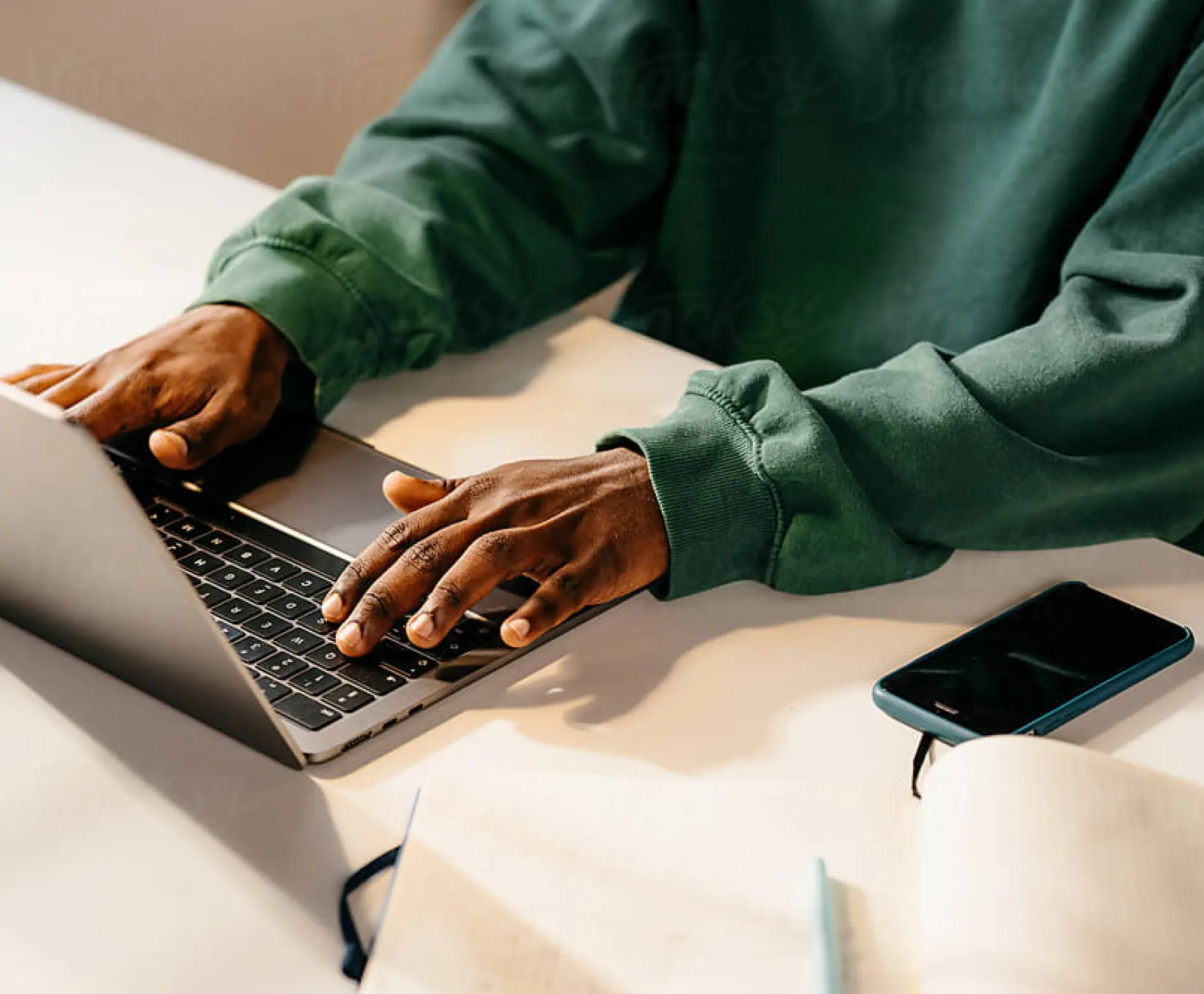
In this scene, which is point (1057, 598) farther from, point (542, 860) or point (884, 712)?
point (542, 860)

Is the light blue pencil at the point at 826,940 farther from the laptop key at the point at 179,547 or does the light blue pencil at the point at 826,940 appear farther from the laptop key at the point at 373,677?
the laptop key at the point at 179,547

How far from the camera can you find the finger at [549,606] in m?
0.57

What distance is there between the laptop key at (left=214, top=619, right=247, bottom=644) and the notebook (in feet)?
0.41

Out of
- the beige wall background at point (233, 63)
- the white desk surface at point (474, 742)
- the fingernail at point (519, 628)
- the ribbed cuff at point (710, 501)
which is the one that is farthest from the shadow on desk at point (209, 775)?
the beige wall background at point (233, 63)

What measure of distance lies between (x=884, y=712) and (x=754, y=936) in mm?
159

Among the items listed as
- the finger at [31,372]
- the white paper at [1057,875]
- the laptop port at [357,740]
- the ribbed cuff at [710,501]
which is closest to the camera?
the white paper at [1057,875]

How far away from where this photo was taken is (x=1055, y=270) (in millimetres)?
894

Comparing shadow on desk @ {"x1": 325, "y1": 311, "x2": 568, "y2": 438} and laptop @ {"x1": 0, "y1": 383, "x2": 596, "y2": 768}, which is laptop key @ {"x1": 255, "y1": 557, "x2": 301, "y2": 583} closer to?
laptop @ {"x1": 0, "y1": 383, "x2": 596, "y2": 768}

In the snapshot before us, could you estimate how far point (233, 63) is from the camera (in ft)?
5.05

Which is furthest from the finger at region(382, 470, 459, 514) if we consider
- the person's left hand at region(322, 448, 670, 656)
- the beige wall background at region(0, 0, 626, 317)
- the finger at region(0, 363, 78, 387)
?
the beige wall background at region(0, 0, 626, 317)

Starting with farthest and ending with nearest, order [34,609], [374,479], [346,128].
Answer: [346,128], [374,479], [34,609]

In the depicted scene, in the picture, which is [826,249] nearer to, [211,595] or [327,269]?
[327,269]

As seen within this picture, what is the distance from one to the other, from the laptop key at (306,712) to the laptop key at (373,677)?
0.02 m

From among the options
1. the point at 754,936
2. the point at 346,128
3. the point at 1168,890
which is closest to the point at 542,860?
the point at 754,936
